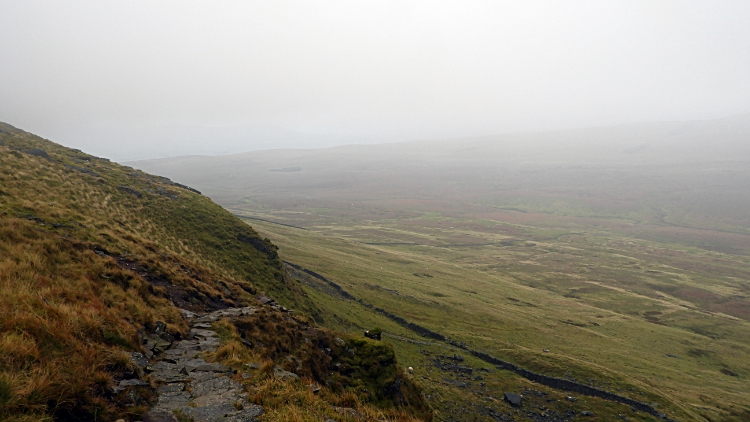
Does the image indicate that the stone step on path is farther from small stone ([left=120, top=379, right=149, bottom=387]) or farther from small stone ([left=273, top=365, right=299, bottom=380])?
small stone ([left=273, top=365, right=299, bottom=380])

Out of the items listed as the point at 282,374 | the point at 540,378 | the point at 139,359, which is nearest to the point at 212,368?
the point at 139,359

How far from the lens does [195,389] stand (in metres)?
11.8

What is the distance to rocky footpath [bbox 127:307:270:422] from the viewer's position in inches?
397

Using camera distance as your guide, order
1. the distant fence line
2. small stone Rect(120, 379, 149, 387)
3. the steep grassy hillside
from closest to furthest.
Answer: the steep grassy hillside < small stone Rect(120, 379, 149, 387) < the distant fence line

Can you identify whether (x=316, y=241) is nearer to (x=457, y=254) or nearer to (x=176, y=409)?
(x=457, y=254)

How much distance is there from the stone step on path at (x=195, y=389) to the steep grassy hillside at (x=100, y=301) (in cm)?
52

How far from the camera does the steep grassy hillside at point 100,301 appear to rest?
8180 mm

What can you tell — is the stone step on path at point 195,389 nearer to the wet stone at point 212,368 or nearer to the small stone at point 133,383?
the wet stone at point 212,368

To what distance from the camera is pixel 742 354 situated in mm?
75312

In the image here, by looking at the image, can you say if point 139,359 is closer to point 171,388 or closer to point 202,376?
point 171,388

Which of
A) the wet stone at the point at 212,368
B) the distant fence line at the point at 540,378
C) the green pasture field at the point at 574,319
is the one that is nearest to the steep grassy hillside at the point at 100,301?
the wet stone at the point at 212,368

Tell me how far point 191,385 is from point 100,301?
555 cm

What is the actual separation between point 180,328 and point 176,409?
6.93 m

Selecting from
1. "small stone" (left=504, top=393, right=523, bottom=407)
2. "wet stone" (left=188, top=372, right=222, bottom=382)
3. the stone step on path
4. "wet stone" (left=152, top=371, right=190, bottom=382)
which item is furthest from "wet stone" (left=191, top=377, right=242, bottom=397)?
"small stone" (left=504, top=393, right=523, bottom=407)
